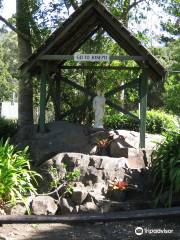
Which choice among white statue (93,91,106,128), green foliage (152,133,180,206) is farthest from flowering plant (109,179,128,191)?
white statue (93,91,106,128)

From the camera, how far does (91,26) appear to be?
495 inches

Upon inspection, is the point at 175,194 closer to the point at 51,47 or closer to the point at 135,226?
the point at 135,226

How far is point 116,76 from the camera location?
17406mm

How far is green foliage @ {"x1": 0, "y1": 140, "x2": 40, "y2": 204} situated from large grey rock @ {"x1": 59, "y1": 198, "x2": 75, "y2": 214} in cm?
57

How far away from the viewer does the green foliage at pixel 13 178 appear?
319 inches

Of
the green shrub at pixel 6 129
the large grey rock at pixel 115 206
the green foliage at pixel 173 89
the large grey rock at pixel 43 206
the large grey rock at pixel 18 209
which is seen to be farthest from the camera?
the green foliage at pixel 173 89

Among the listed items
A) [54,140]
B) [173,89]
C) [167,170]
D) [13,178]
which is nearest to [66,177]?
[13,178]

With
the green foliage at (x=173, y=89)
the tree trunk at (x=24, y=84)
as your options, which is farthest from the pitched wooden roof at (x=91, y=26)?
the green foliage at (x=173, y=89)

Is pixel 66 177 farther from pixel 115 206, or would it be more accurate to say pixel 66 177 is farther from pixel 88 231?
pixel 88 231

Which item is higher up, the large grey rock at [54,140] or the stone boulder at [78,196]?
the large grey rock at [54,140]

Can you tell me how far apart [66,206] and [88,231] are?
116cm

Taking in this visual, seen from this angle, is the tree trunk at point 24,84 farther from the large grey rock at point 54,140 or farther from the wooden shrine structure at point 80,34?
the large grey rock at point 54,140

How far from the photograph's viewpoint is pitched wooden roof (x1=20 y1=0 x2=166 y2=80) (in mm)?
11195

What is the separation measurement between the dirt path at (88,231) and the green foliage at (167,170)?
776mm
